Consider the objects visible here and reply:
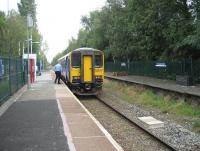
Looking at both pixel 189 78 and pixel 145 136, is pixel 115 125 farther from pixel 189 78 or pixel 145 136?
pixel 189 78

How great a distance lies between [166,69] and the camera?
35.2m

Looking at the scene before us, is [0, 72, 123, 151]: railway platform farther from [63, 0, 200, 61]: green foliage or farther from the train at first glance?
[63, 0, 200, 61]: green foliage

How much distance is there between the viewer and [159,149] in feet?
35.9

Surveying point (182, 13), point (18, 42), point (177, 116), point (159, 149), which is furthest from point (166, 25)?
point (18, 42)

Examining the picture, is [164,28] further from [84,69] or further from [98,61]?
[84,69]

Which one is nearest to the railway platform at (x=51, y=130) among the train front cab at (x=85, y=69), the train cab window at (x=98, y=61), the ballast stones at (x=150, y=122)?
the ballast stones at (x=150, y=122)

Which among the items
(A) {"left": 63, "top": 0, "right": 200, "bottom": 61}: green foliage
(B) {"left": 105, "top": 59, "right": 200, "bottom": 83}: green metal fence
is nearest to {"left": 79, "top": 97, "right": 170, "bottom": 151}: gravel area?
(A) {"left": 63, "top": 0, "right": 200, "bottom": 61}: green foliage

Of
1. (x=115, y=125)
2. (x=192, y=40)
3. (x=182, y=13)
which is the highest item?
(x=182, y=13)

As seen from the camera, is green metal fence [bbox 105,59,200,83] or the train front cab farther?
green metal fence [bbox 105,59,200,83]

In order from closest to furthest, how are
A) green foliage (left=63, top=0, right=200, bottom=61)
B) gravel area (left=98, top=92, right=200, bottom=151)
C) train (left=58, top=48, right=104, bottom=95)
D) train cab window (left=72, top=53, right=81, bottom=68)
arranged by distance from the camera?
1. gravel area (left=98, top=92, right=200, bottom=151)
2. train (left=58, top=48, right=104, bottom=95)
3. train cab window (left=72, top=53, right=81, bottom=68)
4. green foliage (left=63, top=0, right=200, bottom=61)

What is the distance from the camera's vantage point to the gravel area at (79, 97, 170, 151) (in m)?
11.4

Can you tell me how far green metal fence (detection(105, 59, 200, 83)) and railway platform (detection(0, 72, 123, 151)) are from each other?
14.8 meters

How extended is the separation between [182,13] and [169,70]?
4.89 metres

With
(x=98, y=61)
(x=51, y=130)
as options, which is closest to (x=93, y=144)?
(x=51, y=130)
